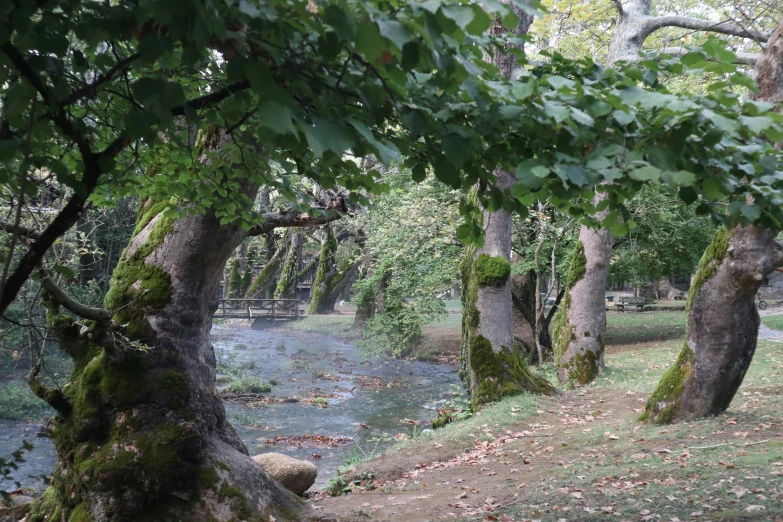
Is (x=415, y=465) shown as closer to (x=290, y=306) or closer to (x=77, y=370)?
(x=77, y=370)

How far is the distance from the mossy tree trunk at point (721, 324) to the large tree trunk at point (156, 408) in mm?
4566

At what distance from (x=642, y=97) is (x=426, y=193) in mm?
13757

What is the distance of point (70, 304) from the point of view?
4371 millimetres

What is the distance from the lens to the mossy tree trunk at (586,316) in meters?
12.8

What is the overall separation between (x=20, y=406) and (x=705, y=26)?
15.0 m

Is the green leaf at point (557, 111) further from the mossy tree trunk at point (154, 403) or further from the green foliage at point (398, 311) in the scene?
the green foliage at point (398, 311)

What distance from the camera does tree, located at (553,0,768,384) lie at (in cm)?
1244

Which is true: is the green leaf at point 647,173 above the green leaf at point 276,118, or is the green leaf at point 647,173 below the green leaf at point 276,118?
below

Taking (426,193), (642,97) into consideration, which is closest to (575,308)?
(426,193)

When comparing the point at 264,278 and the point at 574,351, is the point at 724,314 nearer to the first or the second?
the point at 574,351

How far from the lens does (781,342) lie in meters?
17.5

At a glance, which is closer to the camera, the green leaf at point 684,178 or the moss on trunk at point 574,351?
the green leaf at point 684,178

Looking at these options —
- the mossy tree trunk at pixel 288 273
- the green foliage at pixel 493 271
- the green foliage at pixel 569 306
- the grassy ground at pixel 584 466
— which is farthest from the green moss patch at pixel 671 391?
the mossy tree trunk at pixel 288 273

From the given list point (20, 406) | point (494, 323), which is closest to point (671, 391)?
point (494, 323)
